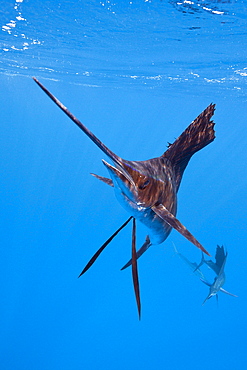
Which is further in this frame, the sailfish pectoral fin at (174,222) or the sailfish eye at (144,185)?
the sailfish eye at (144,185)

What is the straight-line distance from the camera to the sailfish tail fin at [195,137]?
321cm

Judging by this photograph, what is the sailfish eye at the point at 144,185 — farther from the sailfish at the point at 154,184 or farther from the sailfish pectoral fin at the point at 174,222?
the sailfish pectoral fin at the point at 174,222

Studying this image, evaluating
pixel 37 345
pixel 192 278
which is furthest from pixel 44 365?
pixel 192 278

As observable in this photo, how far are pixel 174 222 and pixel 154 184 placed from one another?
17.2 inches

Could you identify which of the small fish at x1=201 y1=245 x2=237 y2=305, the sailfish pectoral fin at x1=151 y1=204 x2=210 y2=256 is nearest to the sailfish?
the sailfish pectoral fin at x1=151 y1=204 x2=210 y2=256

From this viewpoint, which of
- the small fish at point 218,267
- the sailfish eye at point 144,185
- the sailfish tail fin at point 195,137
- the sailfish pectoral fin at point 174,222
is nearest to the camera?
the sailfish pectoral fin at point 174,222

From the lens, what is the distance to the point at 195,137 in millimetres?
3238

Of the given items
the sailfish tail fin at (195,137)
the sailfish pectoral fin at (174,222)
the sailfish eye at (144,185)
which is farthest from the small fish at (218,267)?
the sailfish eye at (144,185)

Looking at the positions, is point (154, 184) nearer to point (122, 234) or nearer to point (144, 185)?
point (144, 185)

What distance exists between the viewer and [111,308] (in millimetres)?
23453

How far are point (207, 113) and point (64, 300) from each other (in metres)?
19.9

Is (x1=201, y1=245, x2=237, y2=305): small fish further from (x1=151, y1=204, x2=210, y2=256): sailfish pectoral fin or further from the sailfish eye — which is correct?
the sailfish eye

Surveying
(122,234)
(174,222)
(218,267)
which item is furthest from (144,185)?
(122,234)

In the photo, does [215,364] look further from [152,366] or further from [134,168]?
[134,168]
